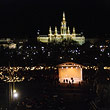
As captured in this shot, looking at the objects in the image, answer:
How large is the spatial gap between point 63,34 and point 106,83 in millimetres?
73001

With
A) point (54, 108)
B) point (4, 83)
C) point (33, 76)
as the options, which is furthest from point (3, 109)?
point (33, 76)

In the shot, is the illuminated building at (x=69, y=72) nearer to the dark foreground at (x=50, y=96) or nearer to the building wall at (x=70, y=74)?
the building wall at (x=70, y=74)

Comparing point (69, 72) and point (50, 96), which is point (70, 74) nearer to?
point (69, 72)

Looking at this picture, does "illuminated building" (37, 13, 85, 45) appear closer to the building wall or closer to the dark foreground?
the building wall

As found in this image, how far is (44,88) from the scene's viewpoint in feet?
50.1

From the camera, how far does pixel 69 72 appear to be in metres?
17.3

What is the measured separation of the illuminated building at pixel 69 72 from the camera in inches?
676

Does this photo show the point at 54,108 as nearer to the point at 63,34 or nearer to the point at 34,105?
the point at 34,105

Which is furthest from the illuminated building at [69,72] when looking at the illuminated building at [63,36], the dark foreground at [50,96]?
the illuminated building at [63,36]

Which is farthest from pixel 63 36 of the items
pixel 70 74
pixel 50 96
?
pixel 50 96

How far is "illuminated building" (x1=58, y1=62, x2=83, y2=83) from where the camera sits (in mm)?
17172

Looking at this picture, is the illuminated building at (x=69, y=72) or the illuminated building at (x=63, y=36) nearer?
the illuminated building at (x=69, y=72)

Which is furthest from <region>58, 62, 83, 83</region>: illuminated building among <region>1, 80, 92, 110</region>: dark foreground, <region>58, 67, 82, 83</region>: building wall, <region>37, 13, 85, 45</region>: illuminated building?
<region>37, 13, 85, 45</region>: illuminated building

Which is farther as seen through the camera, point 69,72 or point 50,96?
point 69,72
